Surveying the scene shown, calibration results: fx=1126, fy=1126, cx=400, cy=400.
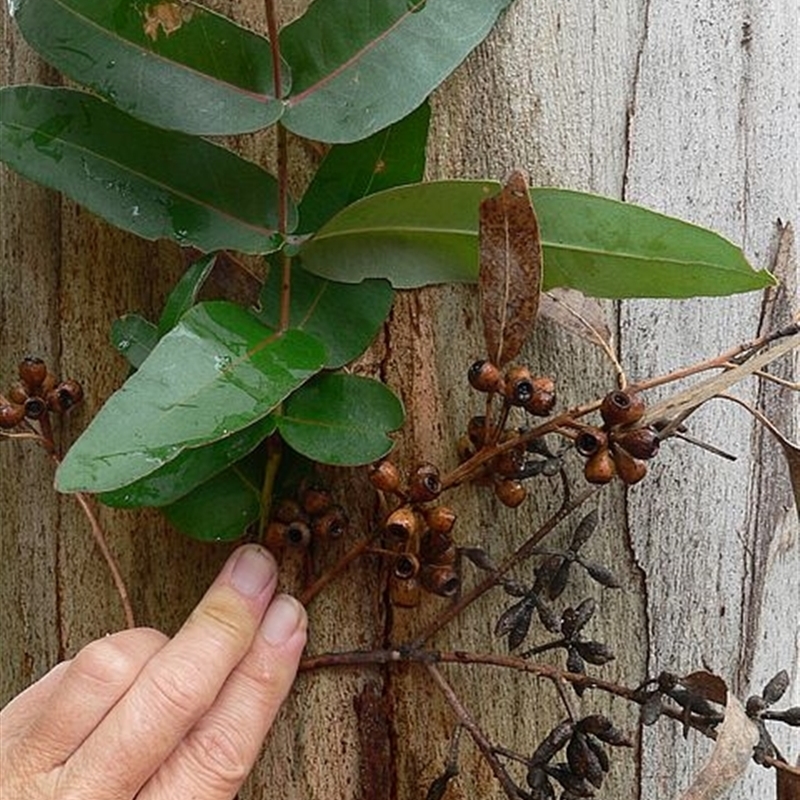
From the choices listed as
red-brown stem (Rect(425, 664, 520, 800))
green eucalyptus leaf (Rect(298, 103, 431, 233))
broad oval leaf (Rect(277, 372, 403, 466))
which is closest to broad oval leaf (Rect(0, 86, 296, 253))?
green eucalyptus leaf (Rect(298, 103, 431, 233))

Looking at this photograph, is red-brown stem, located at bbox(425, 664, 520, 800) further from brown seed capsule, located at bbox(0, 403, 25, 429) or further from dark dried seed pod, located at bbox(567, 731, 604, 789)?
brown seed capsule, located at bbox(0, 403, 25, 429)

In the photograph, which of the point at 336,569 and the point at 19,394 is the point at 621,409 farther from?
the point at 19,394

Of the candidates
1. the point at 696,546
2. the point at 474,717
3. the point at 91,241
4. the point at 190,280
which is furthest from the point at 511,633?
the point at 91,241

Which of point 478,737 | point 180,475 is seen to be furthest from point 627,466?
point 180,475

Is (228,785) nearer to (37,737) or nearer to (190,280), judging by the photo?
(37,737)

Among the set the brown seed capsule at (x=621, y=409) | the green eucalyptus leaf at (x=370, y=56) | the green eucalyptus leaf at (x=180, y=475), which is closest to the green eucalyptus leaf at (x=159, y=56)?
the green eucalyptus leaf at (x=370, y=56)
